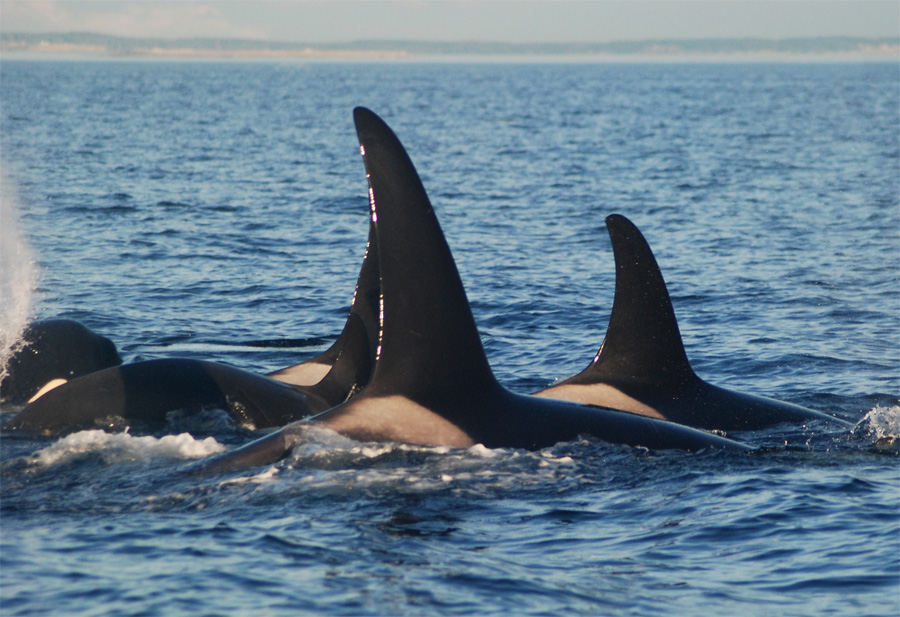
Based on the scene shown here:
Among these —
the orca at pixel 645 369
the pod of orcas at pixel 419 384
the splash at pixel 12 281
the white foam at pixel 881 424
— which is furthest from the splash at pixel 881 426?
the splash at pixel 12 281

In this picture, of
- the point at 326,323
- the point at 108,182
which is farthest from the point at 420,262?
the point at 108,182

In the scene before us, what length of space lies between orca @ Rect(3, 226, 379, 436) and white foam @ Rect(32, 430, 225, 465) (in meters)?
0.35

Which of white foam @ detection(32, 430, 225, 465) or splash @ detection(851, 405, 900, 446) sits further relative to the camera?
splash @ detection(851, 405, 900, 446)

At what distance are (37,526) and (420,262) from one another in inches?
131

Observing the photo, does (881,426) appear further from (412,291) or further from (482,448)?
(412,291)

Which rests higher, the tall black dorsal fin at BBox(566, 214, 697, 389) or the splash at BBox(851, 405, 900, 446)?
the tall black dorsal fin at BBox(566, 214, 697, 389)

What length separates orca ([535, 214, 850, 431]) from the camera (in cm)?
1073

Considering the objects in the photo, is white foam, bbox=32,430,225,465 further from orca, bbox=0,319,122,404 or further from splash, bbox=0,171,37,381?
splash, bbox=0,171,37,381

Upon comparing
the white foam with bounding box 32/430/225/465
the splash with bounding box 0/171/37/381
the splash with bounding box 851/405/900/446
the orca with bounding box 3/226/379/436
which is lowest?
the splash with bounding box 851/405/900/446

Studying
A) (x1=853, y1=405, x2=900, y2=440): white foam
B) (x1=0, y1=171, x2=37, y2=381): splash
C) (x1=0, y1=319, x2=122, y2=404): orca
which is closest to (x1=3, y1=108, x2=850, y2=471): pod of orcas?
(x1=0, y1=319, x2=122, y2=404): orca

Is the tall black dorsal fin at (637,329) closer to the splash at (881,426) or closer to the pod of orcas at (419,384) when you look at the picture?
the pod of orcas at (419,384)

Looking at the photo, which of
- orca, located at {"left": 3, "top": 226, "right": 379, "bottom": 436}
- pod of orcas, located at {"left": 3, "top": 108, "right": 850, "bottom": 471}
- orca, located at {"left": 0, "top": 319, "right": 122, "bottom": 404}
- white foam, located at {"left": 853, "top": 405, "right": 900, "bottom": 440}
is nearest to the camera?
pod of orcas, located at {"left": 3, "top": 108, "right": 850, "bottom": 471}

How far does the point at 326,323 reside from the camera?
17.2 metres

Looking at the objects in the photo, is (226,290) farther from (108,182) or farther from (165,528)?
(108,182)
